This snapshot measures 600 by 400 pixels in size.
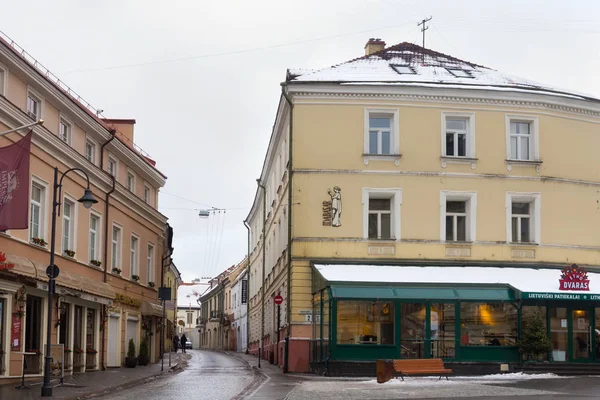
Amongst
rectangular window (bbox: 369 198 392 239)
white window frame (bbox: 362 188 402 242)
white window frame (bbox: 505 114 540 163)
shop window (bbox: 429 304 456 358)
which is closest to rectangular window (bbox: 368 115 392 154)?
white window frame (bbox: 362 188 402 242)

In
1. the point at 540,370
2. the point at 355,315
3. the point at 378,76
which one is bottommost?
the point at 540,370

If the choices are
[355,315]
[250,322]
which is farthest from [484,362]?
[250,322]

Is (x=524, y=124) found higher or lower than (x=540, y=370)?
higher

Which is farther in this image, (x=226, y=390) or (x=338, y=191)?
(x=338, y=191)

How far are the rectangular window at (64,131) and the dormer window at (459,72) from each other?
49.6ft

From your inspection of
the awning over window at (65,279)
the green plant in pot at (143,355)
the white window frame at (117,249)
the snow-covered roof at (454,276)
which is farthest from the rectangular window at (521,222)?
the green plant in pot at (143,355)

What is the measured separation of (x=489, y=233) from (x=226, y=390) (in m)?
13.6

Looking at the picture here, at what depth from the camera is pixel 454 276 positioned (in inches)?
1202

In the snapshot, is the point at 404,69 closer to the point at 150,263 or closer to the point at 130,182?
the point at 130,182

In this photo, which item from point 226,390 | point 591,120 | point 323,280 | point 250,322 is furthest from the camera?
point 250,322

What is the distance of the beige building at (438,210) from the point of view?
29781 mm

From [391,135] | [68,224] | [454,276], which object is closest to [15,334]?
[68,224]

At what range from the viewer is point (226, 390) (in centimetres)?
2234

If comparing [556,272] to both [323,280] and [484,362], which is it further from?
[323,280]
